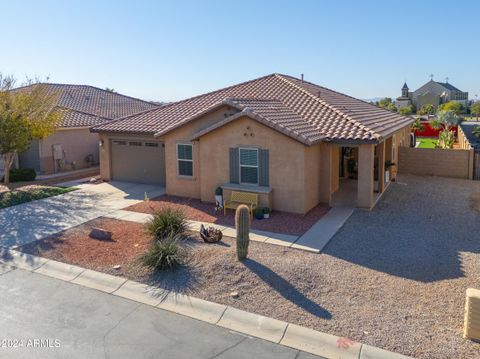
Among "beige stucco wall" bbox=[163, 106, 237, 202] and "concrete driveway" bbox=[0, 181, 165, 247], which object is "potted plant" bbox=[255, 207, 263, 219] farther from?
"concrete driveway" bbox=[0, 181, 165, 247]

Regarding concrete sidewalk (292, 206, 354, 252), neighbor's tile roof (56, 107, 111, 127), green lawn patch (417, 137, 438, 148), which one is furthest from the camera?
green lawn patch (417, 137, 438, 148)

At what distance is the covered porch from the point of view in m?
16.3

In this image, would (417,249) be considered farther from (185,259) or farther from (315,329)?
(185,259)

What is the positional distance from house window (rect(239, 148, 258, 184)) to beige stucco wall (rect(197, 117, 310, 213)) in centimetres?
32

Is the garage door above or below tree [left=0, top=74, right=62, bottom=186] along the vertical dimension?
below

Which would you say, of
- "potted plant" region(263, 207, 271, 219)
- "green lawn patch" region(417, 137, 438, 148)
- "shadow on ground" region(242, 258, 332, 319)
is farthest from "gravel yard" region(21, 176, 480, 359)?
"green lawn patch" region(417, 137, 438, 148)

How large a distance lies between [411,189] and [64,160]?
19.9 meters

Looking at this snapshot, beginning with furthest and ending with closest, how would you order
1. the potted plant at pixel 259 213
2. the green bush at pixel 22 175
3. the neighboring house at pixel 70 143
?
the neighboring house at pixel 70 143, the green bush at pixel 22 175, the potted plant at pixel 259 213

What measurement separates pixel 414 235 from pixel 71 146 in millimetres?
21290

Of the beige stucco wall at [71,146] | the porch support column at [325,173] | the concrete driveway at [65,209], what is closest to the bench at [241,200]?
the porch support column at [325,173]

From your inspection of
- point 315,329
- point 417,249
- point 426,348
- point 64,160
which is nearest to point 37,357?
point 315,329

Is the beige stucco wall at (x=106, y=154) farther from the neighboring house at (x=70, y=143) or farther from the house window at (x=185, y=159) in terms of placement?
the house window at (x=185, y=159)

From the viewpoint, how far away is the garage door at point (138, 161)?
2181cm

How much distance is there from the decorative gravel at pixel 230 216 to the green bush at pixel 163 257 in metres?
4.03
